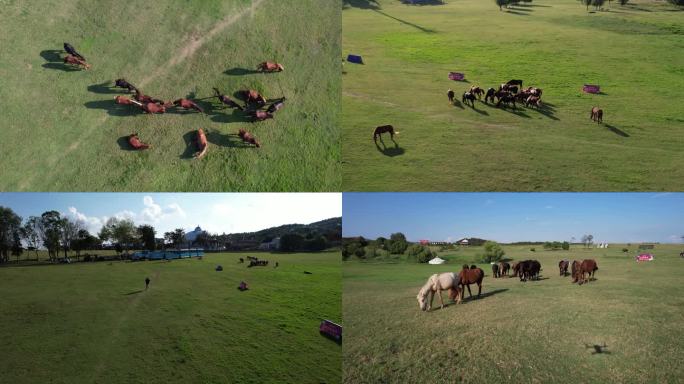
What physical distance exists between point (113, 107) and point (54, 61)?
4.73 m

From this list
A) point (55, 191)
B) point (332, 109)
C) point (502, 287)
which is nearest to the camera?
point (55, 191)

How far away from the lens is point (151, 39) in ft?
65.7

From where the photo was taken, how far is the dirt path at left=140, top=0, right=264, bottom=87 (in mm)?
18631

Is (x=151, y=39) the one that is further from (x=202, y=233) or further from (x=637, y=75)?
(x=637, y=75)

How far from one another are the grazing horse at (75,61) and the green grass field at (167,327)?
33.8 feet

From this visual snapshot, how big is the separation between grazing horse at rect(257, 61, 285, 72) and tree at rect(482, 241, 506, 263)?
13882 mm

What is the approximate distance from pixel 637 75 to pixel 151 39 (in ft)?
106

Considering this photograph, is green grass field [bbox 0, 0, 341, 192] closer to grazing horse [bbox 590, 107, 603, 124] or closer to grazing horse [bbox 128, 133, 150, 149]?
grazing horse [bbox 128, 133, 150, 149]

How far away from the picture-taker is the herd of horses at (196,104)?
15.7m

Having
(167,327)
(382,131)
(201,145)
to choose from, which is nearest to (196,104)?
(201,145)

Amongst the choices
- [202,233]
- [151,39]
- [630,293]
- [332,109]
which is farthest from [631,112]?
[151,39]

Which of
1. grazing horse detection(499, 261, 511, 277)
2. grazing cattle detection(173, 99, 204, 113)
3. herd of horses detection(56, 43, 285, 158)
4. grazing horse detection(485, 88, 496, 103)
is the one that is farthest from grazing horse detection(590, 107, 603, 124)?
grazing cattle detection(173, 99, 204, 113)

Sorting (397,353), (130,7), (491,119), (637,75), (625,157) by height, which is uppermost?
(130,7)

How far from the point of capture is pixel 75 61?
A: 17.8m
